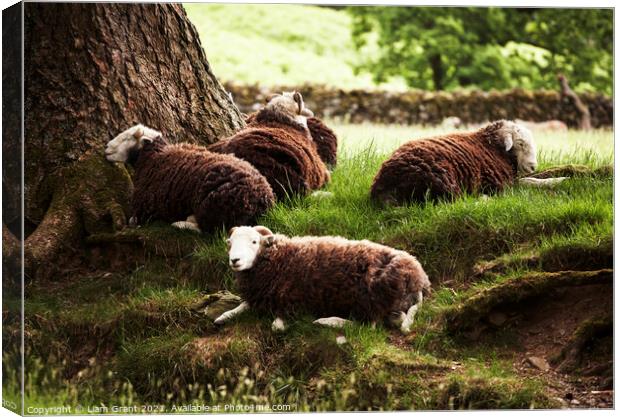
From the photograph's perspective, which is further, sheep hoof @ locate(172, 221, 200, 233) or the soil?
sheep hoof @ locate(172, 221, 200, 233)

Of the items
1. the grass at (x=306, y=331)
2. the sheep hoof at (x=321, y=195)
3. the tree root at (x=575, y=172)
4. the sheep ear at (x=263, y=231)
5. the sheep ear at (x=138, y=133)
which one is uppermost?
the sheep ear at (x=138, y=133)

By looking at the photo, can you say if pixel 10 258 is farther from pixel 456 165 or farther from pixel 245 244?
pixel 456 165

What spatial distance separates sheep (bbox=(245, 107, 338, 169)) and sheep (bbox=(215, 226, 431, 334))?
197 cm

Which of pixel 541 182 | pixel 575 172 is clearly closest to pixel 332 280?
pixel 541 182

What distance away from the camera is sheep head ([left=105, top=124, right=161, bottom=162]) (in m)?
7.51

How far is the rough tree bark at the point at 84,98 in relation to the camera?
7.18m

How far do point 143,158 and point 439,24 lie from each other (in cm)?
649

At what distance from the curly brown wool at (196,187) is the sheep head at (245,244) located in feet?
1.58

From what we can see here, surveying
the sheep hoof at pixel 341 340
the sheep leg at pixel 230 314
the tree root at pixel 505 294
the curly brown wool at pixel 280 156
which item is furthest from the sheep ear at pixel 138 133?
the tree root at pixel 505 294

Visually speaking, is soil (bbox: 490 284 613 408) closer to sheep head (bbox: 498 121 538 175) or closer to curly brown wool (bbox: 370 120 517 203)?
curly brown wool (bbox: 370 120 517 203)

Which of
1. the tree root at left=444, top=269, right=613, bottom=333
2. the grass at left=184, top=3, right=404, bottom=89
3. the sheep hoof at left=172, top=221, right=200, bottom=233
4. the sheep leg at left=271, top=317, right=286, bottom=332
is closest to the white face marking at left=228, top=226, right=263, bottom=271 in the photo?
the sheep leg at left=271, top=317, right=286, bottom=332

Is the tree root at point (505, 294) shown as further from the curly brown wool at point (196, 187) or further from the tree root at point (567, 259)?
the curly brown wool at point (196, 187)

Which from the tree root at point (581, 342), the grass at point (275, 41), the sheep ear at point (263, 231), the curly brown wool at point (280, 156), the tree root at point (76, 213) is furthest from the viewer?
the grass at point (275, 41)

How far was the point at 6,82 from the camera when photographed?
21.7 ft
